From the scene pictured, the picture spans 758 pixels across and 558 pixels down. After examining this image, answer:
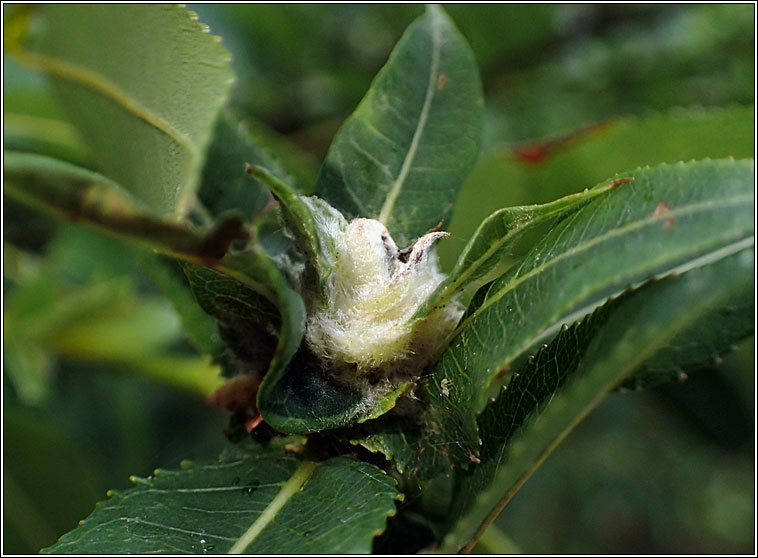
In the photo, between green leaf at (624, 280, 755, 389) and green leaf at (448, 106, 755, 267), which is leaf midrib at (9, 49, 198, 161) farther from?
green leaf at (448, 106, 755, 267)

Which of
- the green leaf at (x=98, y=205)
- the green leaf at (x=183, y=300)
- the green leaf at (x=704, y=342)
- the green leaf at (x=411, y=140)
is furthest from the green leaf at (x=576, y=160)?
the green leaf at (x=98, y=205)

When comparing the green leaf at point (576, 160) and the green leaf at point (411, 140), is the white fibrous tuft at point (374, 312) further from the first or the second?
the green leaf at point (576, 160)

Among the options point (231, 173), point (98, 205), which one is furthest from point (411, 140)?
point (98, 205)

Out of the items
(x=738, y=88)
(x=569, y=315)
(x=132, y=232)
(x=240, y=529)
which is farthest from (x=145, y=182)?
(x=738, y=88)

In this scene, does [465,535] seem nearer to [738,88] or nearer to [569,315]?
[569,315]

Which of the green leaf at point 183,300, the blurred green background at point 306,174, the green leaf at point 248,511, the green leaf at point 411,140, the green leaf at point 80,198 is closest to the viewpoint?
the green leaf at point 80,198

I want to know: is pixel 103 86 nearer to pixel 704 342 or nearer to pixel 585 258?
pixel 585 258
